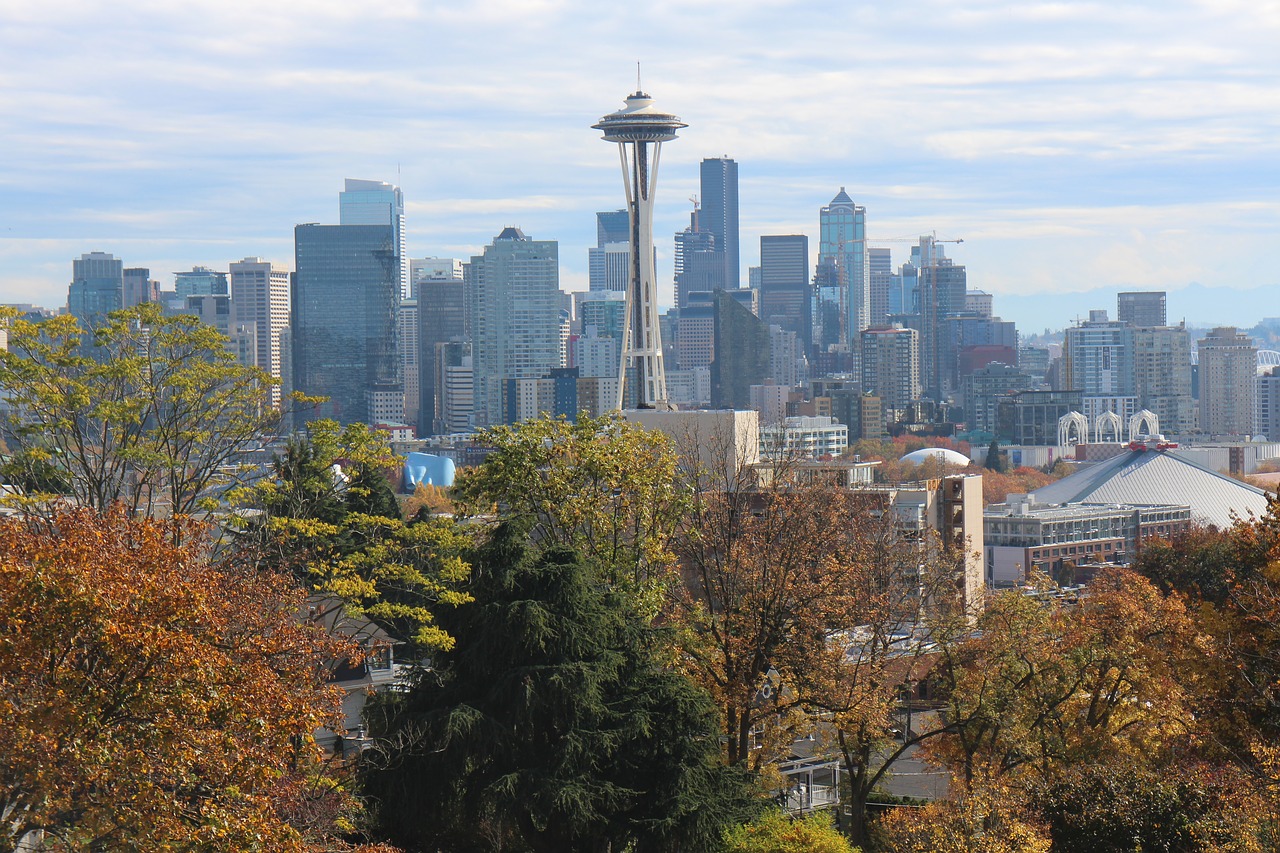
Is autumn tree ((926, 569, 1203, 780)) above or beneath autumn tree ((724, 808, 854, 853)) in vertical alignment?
above

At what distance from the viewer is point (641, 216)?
118938mm

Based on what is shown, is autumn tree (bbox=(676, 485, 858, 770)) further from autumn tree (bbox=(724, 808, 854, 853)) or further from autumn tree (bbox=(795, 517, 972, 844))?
autumn tree (bbox=(724, 808, 854, 853))

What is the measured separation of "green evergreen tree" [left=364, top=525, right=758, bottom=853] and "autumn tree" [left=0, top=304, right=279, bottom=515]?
3825 mm

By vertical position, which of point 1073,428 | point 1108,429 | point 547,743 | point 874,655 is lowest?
point 547,743

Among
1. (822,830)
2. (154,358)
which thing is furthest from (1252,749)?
(154,358)

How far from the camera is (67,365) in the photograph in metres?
20.4

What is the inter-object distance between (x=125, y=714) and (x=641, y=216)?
109532mm

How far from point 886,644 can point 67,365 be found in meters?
11.6

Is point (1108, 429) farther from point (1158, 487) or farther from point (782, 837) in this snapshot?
point (782, 837)

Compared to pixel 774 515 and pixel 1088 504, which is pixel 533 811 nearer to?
pixel 774 515

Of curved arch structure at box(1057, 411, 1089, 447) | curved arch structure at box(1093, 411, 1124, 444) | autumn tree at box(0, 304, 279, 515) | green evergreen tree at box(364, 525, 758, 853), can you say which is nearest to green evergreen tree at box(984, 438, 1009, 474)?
curved arch structure at box(1057, 411, 1089, 447)

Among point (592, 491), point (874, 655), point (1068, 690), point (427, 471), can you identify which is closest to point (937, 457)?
point (427, 471)

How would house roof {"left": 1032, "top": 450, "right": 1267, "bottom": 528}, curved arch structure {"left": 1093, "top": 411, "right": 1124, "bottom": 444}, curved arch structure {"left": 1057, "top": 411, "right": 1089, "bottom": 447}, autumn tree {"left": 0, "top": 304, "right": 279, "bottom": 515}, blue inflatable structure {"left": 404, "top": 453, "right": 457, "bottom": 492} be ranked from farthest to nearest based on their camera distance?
curved arch structure {"left": 1093, "top": 411, "right": 1124, "bottom": 444} → curved arch structure {"left": 1057, "top": 411, "right": 1089, "bottom": 447} → blue inflatable structure {"left": 404, "top": 453, "right": 457, "bottom": 492} → house roof {"left": 1032, "top": 450, "right": 1267, "bottom": 528} → autumn tree {"left": 0, "top": 304, "right": 279, "bottom": 515}

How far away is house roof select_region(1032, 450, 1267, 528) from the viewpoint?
98.0m
